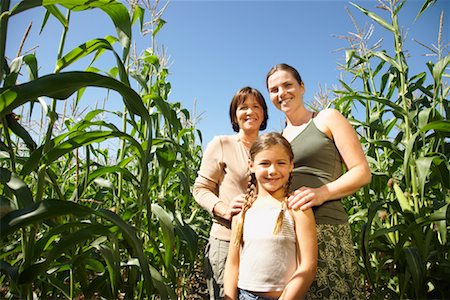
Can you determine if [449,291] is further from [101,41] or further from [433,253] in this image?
[101,41]

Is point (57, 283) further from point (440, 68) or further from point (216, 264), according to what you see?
point (440, 68)

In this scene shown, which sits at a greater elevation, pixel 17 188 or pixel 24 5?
pixel 24 5

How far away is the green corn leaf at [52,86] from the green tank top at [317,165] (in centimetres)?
Result: 93

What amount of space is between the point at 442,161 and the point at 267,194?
898 millimetres

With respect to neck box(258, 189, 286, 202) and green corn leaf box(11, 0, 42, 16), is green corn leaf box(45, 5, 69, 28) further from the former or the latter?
neck box(258, 189, 286, 202)

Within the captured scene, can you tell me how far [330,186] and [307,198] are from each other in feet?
0.38

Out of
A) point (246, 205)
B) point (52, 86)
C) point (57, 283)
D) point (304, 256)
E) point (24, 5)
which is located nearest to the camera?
point (52, 86)

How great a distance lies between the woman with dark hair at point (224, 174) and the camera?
1.88 metres

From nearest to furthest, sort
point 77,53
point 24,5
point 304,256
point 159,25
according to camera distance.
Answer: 1. point 24,5
2. point 77,53
3. point 304,256
4. point 159,25

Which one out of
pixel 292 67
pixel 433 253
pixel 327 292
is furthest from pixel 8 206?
pixel 433 253

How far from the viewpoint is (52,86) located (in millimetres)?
882

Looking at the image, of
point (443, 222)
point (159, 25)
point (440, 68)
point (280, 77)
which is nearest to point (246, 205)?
point (280, 77)

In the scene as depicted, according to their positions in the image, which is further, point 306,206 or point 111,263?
point 306,206

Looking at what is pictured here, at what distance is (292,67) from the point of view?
5.83 ft
